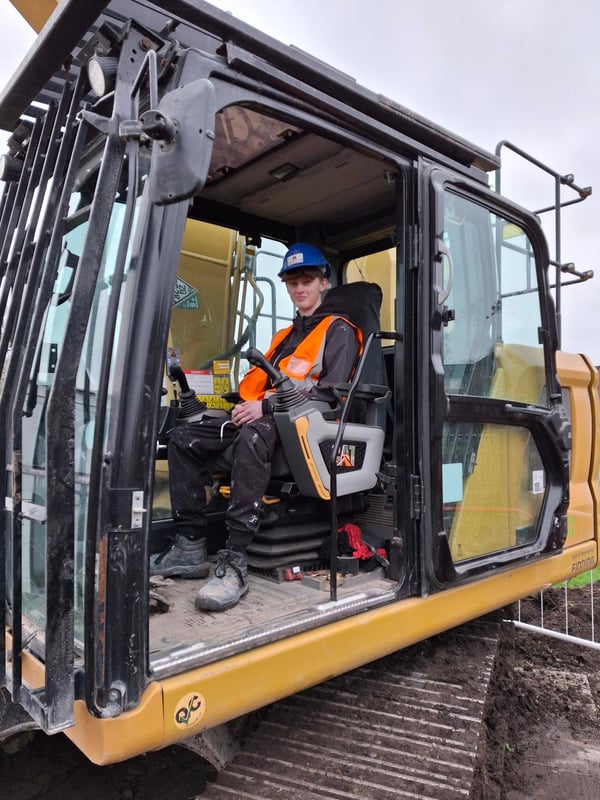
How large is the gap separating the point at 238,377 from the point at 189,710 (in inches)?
89.7

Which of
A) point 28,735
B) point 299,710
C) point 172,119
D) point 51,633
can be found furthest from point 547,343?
point 28,735

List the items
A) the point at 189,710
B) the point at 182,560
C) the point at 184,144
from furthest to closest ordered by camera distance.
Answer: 1. the point at 182,560
2. the point at 189,710
3. the point at 184,144

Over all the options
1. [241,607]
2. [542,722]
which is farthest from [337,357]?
[542,722]

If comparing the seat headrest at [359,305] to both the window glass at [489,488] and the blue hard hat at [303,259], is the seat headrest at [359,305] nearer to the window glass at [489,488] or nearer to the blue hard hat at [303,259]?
the blue hard hat at [303,259]

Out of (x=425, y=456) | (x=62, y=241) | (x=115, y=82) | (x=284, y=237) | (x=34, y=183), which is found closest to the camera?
(x=115, y=82)

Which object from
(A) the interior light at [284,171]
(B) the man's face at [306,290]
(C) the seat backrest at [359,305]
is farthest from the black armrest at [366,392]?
(A) the interior light at [284,171]

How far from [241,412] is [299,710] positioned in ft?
4.01

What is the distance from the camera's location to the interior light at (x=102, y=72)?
1.74 meters

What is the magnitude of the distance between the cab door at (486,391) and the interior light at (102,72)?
1254 mm

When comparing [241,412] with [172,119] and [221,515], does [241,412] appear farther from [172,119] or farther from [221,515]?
[172,119]

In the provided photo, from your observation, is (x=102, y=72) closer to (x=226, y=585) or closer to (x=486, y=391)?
(x=226, y=585)

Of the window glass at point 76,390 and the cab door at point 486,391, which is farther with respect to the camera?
the cab door at point 486,391

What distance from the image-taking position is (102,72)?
5.68 ft

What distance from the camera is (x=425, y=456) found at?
8.00 ft
